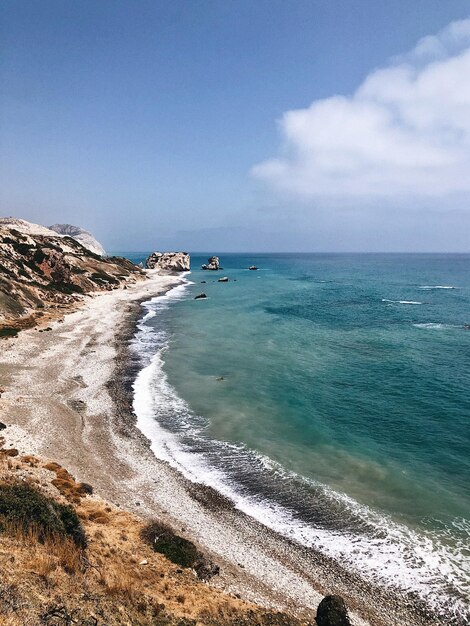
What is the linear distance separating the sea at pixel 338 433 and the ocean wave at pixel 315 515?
0.07 meters

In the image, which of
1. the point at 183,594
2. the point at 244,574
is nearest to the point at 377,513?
the point at 244,574

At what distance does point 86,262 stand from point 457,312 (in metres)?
114

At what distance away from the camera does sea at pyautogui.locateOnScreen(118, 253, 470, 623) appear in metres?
19.8

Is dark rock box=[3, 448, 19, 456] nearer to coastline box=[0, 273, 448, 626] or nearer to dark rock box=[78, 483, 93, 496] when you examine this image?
coastline box=[0, 273, 448, 626]

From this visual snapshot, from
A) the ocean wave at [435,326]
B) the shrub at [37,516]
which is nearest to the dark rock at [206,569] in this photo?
the shrub at [37,516]

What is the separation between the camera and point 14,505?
643 inches

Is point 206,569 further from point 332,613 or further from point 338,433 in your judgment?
point 338,433

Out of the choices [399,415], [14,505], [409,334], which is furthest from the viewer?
[409,334]

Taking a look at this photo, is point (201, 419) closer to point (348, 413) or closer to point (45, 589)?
point (348, 413)

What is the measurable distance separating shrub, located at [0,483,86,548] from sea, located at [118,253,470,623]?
9819mm

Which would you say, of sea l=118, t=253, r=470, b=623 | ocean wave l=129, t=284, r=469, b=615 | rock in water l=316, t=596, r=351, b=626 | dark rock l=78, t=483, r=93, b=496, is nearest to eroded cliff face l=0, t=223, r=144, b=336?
sea l=118, t=253, r=470, b=623

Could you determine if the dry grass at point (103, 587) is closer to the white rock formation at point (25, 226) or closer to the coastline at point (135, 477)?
the coastline at point (135, 477)

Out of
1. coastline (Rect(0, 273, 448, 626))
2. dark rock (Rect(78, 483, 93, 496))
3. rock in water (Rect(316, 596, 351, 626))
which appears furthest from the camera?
dark rock (Rect(78, 483, 93, 496))

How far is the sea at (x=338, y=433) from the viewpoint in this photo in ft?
64.8
